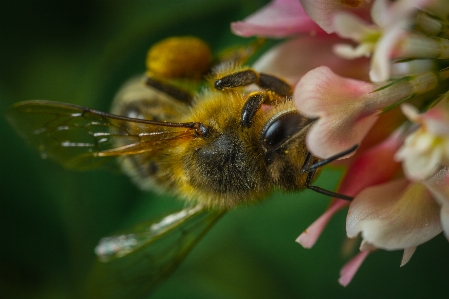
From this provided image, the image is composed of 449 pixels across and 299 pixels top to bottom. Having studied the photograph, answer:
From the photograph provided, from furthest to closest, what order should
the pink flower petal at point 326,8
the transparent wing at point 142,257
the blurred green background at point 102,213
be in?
1. the blurred green background at point 102,213
2. the transparent wing at point 142,257
3. the pink flower petal at point 326,8

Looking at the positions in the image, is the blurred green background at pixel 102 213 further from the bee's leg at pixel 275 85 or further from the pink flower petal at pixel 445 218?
the pink flower petal at pixel 445 218

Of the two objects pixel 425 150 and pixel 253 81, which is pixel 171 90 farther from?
pixel 425 150

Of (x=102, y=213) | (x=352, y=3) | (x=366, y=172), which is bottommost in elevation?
(x=102, y=213)

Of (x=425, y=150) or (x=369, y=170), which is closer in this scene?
(x=425, y=150)

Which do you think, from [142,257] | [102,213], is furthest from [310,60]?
[102,213]

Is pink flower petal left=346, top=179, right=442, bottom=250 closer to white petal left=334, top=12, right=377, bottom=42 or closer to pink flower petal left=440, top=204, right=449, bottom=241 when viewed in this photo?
→ pink flower petal left=440, top=204, right=449, bottom=241

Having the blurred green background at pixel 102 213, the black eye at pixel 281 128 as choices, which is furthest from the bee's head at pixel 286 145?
the blurred green background at pixel 102 213

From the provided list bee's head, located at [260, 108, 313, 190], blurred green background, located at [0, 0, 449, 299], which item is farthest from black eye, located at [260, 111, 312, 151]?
blurred green background, located at [0, 0, 449, 299]
